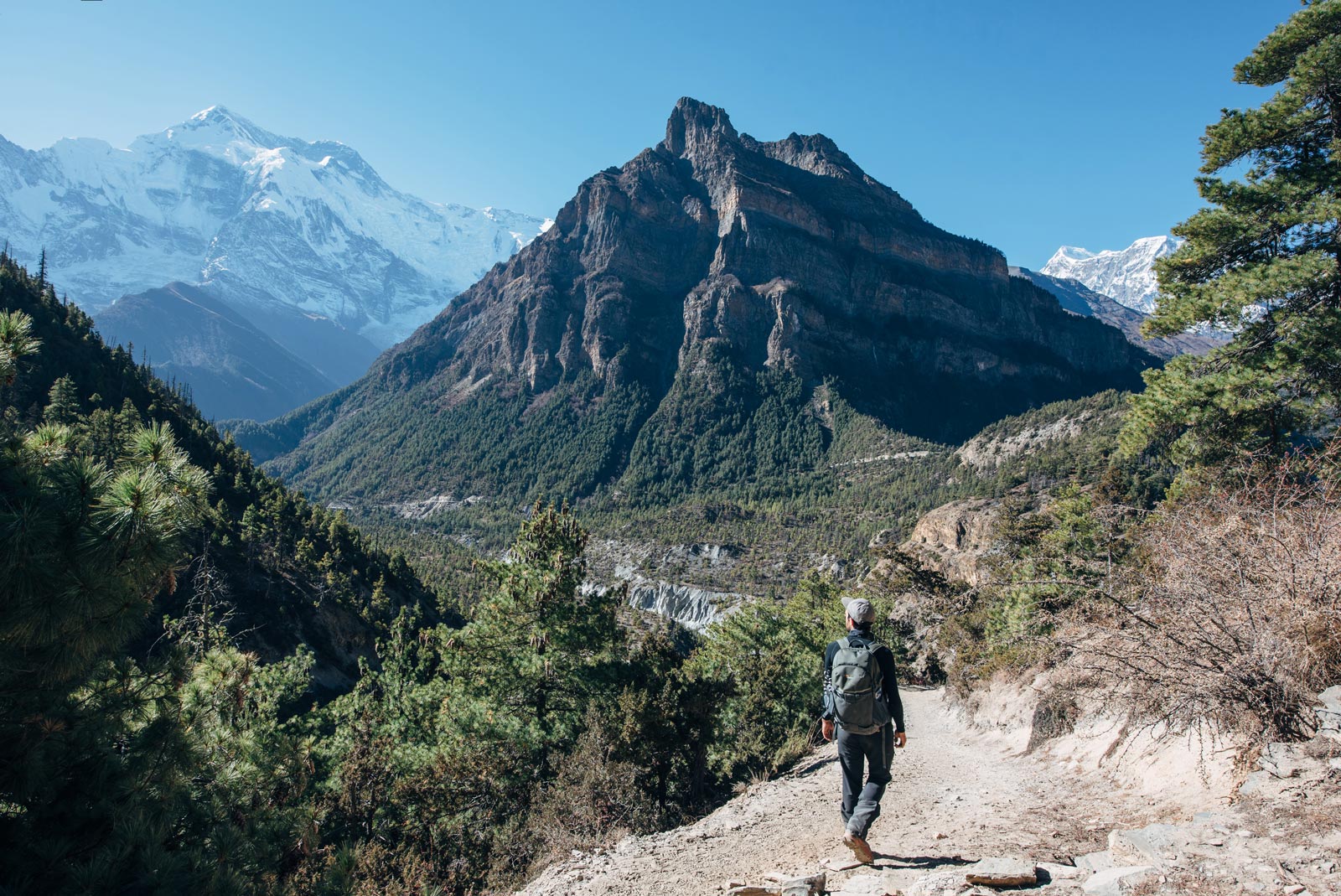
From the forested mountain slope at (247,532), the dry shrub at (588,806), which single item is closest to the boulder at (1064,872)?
the dry shrub at (588,806)

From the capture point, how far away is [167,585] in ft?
19.0

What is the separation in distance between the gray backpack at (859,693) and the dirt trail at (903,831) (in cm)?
108

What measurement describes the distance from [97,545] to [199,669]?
3210mm

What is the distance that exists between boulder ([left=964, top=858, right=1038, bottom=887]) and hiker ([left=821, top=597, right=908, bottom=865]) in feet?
3.11

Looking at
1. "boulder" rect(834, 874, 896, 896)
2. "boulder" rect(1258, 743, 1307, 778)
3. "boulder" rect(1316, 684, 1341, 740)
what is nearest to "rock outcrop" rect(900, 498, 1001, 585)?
"boulder" rect(1316, 684, 1341, 740)

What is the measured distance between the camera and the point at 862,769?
5.72 m

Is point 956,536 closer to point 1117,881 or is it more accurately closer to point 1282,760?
point 1282,760

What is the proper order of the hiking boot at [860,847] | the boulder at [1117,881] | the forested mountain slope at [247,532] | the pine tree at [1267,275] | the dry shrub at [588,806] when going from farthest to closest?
the forested mountain slope at [247,532]
the pine tree at [1267,275]
the dry shrub at [588,806]
the hiking boot at [860,847]
the boulder at [1117,881]

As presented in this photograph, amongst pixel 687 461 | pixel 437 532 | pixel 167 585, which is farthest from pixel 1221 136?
pixel 687 461

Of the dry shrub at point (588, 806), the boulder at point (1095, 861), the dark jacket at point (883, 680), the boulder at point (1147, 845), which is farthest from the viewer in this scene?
the dry shrub at point (588, 806)

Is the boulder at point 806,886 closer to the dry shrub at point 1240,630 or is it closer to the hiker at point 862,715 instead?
the hiker at point 862,715

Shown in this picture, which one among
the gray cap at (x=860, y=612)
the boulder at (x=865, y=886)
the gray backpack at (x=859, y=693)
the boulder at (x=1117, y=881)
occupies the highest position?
the gray cap at (x=860, y=612)

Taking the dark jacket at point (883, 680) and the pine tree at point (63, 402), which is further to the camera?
the pine tree at point (63, 402)

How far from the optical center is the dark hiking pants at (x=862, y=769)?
5410 millimetres
